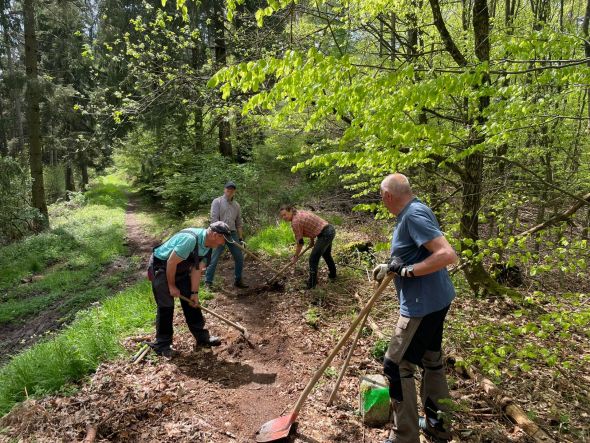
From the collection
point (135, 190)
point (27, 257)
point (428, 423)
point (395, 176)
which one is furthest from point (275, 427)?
point (135, 190)

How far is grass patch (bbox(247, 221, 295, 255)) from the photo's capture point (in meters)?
10.5

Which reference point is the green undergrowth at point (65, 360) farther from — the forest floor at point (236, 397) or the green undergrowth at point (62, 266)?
the green undergrowth at point (62, 266)

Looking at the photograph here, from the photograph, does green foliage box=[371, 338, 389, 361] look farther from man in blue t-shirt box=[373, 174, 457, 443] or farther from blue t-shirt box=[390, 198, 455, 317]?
blue t-shirt box=[390, 198, 455, 317]

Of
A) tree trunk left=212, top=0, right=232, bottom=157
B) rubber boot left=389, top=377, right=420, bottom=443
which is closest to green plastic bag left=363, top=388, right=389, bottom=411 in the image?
rubber boot left=389, top=377, right=420, bottom=443

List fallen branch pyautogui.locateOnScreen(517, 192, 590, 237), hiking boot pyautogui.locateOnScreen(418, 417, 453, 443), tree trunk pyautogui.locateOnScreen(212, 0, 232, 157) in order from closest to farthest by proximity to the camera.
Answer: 1. hiking boot pyautogui.locateOnScreen(418, 417, 453, 443)
2. fallen branch pyautogui.locateOnScreen(517, 192, 590, 237)
3. tree trunk pyautogui.locateOnScreen(212, 0, 232, 157)

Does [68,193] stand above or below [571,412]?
above

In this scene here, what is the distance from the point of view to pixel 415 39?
30.5 ft

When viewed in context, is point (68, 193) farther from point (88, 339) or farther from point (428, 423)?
point (428, 423)

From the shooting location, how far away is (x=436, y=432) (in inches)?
136

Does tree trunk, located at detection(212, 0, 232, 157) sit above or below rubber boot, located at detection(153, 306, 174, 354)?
above

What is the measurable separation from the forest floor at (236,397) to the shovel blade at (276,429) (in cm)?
14

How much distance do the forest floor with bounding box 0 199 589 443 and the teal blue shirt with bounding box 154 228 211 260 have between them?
1436 mm

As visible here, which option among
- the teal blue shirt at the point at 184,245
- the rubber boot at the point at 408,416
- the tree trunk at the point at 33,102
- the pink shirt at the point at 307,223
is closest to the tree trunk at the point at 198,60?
the tree trunk at the point at 33,102

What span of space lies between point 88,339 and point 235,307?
2.69m
